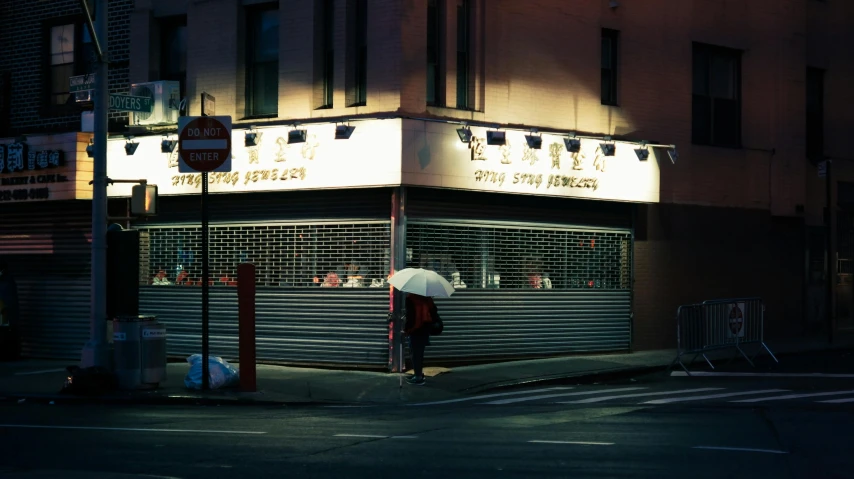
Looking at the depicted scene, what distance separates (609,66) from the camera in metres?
23.3

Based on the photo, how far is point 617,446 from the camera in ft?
36.2

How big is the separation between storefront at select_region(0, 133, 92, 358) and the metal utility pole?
4.97 meters

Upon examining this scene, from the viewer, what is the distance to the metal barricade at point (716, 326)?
67.0 ft

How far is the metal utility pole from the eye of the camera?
1748cm

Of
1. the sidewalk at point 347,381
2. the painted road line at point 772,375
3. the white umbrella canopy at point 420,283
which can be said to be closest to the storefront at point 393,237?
the sidewalk at point 347,381

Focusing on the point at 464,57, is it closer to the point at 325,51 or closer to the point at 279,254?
the point at 325,51

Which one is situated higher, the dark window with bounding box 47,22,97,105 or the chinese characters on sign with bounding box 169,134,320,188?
the dark window with bounding box 47,22,97,105

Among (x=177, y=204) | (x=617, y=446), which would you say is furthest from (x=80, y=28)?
(x=617, y=446)

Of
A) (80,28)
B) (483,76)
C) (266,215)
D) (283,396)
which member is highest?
(80,28)

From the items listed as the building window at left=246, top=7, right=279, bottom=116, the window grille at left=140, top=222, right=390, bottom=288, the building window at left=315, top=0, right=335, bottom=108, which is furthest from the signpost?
the building window at left=246, top=7, right=279, bottom=116

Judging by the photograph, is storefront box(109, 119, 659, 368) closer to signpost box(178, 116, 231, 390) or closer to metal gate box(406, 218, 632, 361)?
metal gate box(406, 218, 632, 361)

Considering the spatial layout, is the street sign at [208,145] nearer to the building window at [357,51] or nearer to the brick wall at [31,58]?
the building window at [357,51]

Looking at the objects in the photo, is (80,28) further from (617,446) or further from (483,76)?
(617,446)

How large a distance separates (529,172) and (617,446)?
34.3ft
